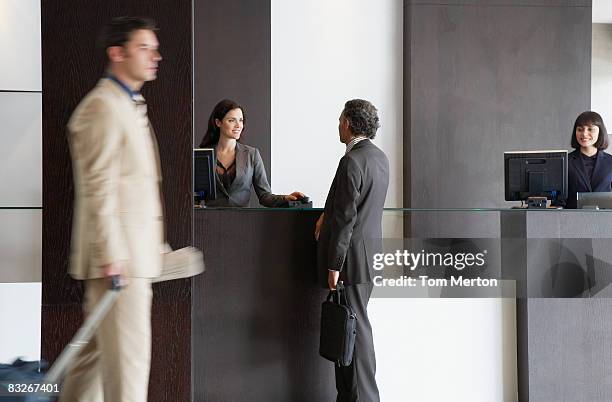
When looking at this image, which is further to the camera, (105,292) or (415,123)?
(415,123)

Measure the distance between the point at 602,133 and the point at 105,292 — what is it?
4.20 metres

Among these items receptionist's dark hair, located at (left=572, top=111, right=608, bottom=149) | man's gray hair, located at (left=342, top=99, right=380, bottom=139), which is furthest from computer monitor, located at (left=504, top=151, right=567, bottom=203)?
man's gray hair, located at (left=342, top=99, right=380, bottom=139)

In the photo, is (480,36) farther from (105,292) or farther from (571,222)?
(105,292)

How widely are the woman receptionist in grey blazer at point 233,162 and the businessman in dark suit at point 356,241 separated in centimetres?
123

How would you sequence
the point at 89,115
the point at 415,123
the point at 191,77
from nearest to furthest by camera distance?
the point at 89,115, the point at 191,77, the point at 415,123

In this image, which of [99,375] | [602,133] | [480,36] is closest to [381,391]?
[99,375]

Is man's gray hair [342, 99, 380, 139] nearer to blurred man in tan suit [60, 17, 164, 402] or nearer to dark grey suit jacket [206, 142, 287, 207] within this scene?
dark grey suit jacket [206, 142, 287, 207]

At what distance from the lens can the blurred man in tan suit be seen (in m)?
2.67

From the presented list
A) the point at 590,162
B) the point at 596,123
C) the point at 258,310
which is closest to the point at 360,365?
the point at 258,310

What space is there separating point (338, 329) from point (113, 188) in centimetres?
159

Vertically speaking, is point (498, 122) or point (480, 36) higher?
point (480, 36)

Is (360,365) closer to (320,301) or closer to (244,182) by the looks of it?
(320,301)

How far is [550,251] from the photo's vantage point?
4176mm

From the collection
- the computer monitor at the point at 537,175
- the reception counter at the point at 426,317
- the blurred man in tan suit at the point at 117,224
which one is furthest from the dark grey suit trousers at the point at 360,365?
the computer monitor at the point at 537,175
